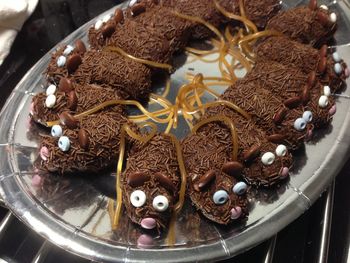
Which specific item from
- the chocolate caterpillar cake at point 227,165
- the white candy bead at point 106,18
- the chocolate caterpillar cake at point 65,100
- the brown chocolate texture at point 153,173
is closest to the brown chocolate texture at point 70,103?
the chocolate caterpillar cake at point 65,100

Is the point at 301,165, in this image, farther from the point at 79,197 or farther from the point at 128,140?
the point at 79,197

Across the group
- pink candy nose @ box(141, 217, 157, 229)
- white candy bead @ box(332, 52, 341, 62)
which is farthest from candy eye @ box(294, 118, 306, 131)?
pink candy nose @ box(141, 217, 157, 229)

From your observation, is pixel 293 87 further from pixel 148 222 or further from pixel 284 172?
pixel 148 222

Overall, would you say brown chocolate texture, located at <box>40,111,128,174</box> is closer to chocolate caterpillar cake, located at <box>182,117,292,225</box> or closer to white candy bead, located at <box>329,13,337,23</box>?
chocolate caterpillar cake, located at <box>182,117,292,225</box>

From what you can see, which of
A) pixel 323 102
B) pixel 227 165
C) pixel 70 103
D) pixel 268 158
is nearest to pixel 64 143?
pixel 70 103

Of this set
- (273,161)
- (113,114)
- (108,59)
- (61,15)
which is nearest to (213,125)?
(273,161)

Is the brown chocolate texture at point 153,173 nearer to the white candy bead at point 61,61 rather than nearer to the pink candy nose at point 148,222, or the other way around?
the pink candy nose at point 148,222
